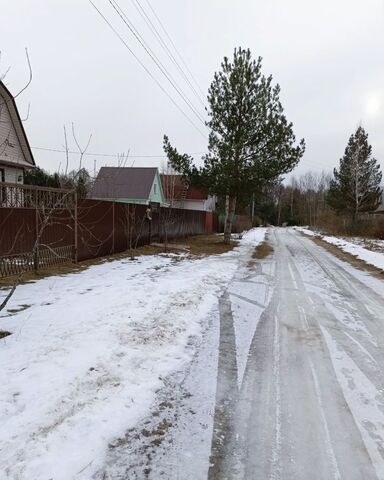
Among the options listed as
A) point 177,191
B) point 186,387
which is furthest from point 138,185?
point 186,387

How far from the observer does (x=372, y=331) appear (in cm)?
594

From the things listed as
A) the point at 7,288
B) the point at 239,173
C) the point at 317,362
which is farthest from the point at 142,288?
the point at 239,173

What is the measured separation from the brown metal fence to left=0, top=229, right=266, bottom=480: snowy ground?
0.92 m

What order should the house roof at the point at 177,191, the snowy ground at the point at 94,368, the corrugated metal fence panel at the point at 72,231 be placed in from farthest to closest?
the house roof at the point at 177,191, the corrugated metal fence panel at the point at 72,231, the snowy ground at the point at 94,368

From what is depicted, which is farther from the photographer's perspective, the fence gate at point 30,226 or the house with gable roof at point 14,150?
the house with gable roof at point 14,150

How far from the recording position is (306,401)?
374 centimetres

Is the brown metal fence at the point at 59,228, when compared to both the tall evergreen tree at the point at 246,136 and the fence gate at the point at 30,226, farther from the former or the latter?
the tall evergreen tree at the point at 246,136

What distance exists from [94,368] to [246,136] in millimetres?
16001

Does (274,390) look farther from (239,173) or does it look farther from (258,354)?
(239,173)

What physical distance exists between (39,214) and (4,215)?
945 mm

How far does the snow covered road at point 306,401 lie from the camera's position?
9.22 ft

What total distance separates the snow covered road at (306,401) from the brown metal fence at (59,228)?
2.93m

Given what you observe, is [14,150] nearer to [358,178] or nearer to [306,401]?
[306,401]

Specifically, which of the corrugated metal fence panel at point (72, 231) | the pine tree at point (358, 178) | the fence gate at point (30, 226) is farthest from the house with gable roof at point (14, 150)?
the pine tree at point (358, 178)
